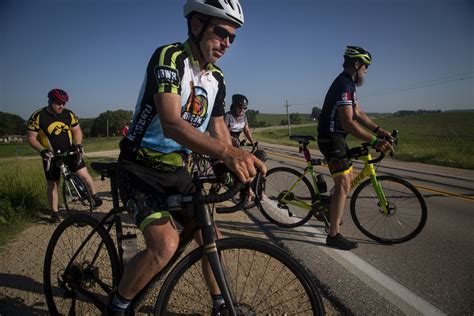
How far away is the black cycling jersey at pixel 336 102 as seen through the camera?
12.2 feet

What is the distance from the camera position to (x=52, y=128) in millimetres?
5207

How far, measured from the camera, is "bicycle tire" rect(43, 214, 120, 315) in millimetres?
2250

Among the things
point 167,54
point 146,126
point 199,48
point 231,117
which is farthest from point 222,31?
point 231,117

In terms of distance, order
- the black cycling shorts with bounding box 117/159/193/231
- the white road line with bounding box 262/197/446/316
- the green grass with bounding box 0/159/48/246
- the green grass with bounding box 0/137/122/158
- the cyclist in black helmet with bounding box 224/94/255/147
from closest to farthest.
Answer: the black cycling shorts with bounding box 117/159/193/231 < the white road line with bounding box 262/197/446/316 < the green grass with bounding box 0/159/48/246 < the cyclist in black helmet with bounding box 224/94/255/147 < the green grass with bounding box 0/137/122/158

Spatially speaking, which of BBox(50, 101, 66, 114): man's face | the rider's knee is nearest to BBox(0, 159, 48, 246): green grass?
BBox(50, 101, 66, 114): man's face

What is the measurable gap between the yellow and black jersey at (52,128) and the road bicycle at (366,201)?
394 centimetres

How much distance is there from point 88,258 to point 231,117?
5509mm

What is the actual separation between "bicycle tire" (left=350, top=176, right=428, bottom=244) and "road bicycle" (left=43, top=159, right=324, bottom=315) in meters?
2.21

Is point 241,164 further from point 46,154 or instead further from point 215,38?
point 46,154

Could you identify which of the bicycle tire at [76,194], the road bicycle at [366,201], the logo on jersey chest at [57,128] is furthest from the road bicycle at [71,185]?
the road bicycle at [366,201]

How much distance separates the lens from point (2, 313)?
8.35ft

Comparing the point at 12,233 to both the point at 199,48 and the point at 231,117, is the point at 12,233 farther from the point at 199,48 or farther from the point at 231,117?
the point at 231,117

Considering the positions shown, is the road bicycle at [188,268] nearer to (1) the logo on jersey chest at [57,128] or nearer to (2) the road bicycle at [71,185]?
(2) the road bicycle at [71,185]

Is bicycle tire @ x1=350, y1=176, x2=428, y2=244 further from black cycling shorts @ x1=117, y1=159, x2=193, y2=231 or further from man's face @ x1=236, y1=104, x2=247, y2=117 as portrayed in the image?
man's face @ x1=236, y1=104, x2=247, y2=117
